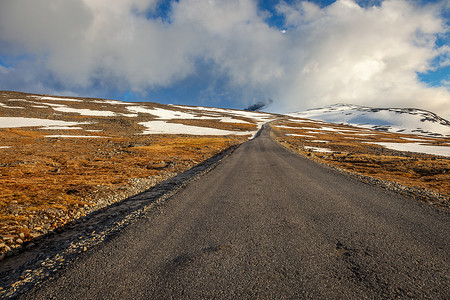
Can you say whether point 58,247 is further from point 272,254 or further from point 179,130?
point 179,130

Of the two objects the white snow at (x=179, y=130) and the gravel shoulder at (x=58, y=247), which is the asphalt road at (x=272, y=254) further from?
the white snow at (x=179, y=130)

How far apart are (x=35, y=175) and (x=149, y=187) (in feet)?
30.2

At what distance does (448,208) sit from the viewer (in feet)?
24.6

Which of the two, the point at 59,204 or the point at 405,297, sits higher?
the point at 405,297

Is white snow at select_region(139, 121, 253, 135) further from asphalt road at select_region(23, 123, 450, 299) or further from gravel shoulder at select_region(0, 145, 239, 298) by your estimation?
asphalt road at select_region(23, 123, 450, 299)

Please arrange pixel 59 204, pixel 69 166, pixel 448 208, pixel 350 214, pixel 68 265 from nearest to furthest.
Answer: pixel 68 265
pixel 350 214
pixel 448 208
pixel 59 204
pixel 69 166

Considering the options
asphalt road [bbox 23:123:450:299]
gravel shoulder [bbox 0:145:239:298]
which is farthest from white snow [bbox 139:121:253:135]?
asphalt road [bbox 23:123:450:299]

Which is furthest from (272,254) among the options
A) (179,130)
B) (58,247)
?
(179,130)

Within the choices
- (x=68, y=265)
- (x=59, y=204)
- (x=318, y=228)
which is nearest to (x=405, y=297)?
(x=318, y=228)

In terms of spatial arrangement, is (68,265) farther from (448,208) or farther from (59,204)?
(448,208)

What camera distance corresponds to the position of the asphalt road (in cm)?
362

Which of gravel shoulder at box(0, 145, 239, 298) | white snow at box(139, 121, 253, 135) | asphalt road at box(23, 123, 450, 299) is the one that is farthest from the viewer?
white snow at box(139, 121, 253, 135)

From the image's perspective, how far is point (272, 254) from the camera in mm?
4656

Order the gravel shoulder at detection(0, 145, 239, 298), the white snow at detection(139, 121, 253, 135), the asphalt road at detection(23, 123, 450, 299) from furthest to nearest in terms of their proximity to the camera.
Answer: the white snow at detection(139, 121, 253, 135) → the gravel shoulder at detection(0, 145, 239, 298) → the asphalt road at detection(23, 123, 450, 299)
